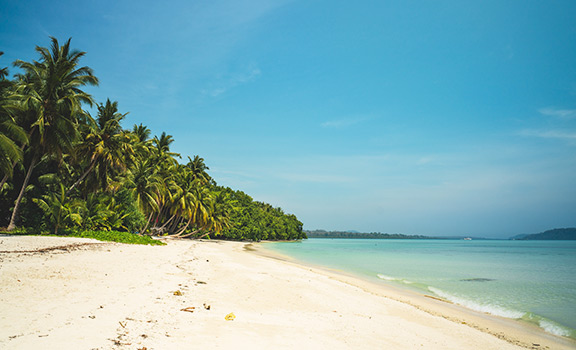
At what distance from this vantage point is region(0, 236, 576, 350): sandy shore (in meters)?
4.38

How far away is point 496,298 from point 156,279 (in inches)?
624

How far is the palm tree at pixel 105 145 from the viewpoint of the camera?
23.8m

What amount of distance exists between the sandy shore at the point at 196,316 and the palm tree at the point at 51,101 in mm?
10905

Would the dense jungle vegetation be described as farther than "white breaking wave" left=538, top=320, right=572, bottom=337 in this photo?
Yes

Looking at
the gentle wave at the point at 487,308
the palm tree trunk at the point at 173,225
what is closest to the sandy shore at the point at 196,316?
the gentle wave at the point at 487,308

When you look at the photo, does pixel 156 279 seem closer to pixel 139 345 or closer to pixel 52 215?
pixel 139 345

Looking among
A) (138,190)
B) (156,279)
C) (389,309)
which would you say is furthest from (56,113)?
(389,309)

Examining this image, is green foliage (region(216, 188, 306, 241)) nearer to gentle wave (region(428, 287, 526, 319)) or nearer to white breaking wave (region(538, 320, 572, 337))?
gentle wave (region(428, 287, 526, 319))

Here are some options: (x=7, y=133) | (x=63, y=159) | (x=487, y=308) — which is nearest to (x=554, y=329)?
(x=487, y=308)

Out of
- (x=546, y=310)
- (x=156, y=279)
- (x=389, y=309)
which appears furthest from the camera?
(x=546, y=310)

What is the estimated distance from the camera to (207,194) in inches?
1869

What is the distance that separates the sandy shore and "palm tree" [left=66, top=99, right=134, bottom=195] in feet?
45.8

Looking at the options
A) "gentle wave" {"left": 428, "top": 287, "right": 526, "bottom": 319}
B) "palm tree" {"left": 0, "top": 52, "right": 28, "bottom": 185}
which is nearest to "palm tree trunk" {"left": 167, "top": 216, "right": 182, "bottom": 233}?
"palm tree" {"left": 0, "top": 52, "right": 28, "bottom": 185}

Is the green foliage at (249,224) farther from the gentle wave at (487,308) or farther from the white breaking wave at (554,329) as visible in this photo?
the white breaking wave at (554,329)
